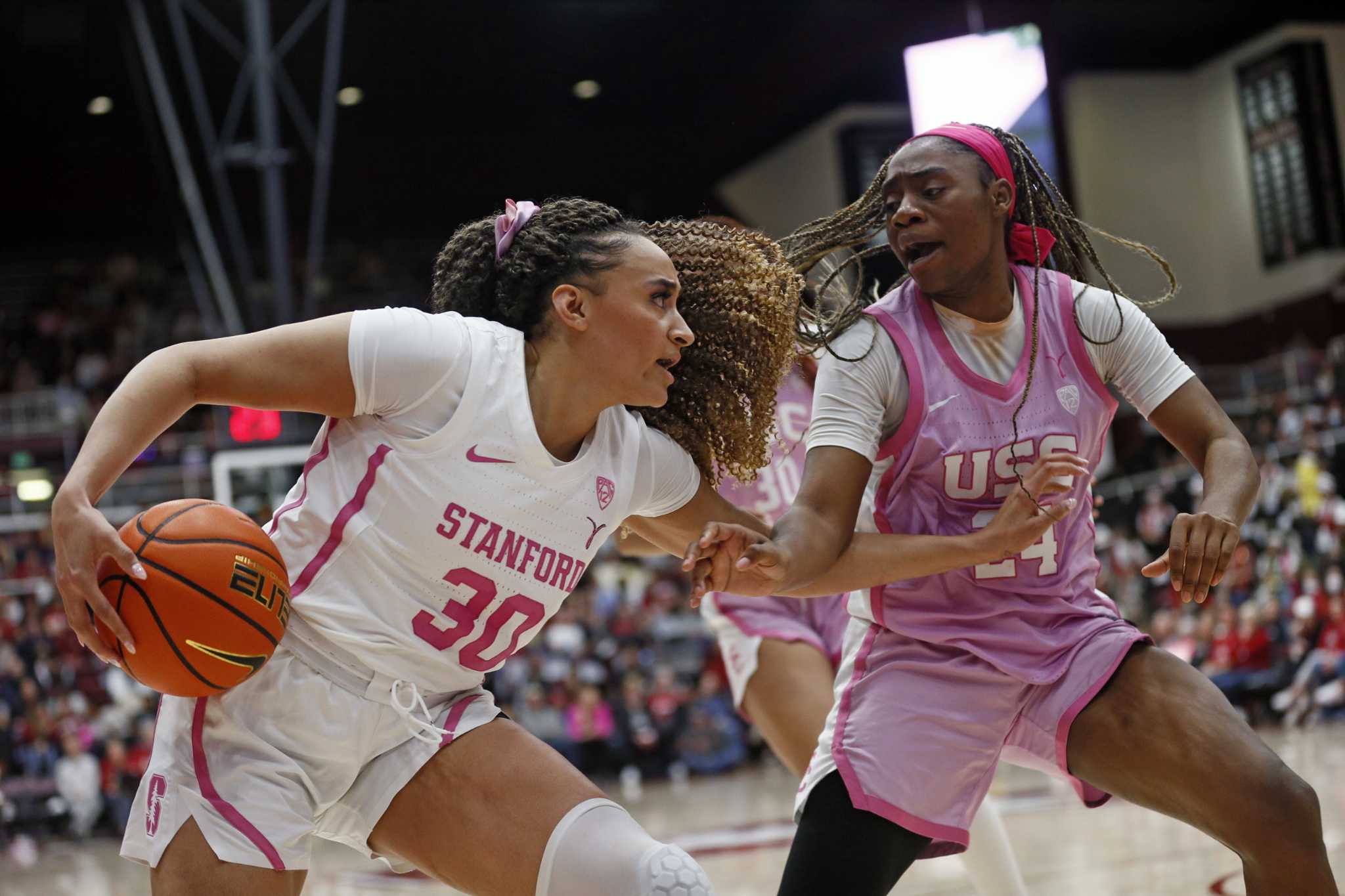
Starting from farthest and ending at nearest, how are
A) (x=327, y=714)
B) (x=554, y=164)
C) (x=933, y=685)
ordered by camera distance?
(x=554, y=164)
(x=933, y=685)
(x=327, y=714)

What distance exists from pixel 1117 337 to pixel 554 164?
2047 centimetres

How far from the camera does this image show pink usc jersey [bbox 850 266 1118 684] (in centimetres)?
302

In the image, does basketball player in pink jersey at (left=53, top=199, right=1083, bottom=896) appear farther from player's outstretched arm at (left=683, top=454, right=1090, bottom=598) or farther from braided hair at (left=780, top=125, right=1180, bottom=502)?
braided hair at (left=780, top=125, right=1180, bottom=502)

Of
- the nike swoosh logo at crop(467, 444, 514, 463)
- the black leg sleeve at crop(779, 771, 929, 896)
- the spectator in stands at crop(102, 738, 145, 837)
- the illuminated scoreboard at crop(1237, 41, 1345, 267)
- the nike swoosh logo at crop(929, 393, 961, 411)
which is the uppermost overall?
the nike swoosh logo at crop(467, 444, 514, 463)

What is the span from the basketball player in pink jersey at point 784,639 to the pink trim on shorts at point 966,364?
76 cm

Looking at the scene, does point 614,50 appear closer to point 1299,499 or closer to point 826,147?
point 826,147

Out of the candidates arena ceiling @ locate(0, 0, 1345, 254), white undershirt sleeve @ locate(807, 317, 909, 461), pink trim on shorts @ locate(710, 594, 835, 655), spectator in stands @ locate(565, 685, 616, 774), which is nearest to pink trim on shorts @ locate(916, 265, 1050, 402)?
white undershirt sleeve @ locate(807, 317, 909, 461)

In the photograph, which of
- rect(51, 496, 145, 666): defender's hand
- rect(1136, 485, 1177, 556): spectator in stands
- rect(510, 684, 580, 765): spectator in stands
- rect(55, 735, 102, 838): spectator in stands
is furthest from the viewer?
rect(1136, 485, 1177, 556): spectator in stands

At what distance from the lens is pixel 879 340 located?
3096 mm

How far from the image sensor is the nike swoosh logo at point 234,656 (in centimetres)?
243

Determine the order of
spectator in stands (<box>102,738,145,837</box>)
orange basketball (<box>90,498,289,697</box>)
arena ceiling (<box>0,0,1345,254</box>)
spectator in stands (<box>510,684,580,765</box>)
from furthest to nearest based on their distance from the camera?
1. arena ceiling (<box>0,0,1345,254</box>)
2. spectator in stands (<box>510,684,580,765</box>)
3. spectator in stands (<box>102,738,145,837</box>)
4. orange basketball (<box>90,498,289,697</box>)

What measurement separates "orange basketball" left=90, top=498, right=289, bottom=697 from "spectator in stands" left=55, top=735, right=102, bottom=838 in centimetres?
1093

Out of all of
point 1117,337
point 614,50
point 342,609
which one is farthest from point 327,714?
point 614,50

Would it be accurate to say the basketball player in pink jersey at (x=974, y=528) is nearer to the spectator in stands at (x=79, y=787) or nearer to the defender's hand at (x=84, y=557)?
the defender's hand at (x=84, y=557)
